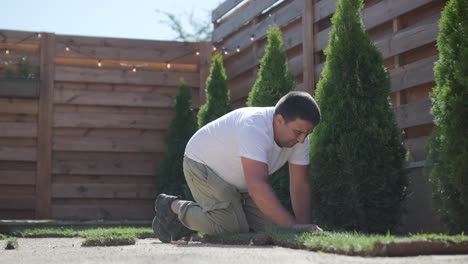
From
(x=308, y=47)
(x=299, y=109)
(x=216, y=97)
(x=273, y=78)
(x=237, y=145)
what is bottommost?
(x=237, y=145)

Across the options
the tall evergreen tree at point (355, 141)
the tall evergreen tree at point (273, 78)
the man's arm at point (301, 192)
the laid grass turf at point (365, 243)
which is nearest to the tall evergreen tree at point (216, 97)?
the tall evergreen tree at point (273, 78)

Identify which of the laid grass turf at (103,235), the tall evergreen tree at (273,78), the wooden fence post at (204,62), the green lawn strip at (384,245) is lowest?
the laid grass turf at (103,235)

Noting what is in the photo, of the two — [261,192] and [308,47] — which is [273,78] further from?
[261,192]

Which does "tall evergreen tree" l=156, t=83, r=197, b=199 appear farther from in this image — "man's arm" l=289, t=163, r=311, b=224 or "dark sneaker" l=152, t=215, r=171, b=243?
"man's arm" l=289, t=163, r=311, b=224

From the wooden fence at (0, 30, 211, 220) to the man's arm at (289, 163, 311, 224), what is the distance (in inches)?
235

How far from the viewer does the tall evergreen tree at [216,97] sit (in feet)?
32.7

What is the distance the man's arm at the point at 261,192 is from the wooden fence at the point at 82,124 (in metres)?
6.52

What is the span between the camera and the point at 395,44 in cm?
667

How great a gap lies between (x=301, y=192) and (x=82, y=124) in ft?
20.8

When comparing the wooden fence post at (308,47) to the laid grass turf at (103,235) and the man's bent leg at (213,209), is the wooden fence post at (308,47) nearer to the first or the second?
the laid grass turf at (103,235)

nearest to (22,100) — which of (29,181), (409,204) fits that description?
(29,181)

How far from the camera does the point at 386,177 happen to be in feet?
19.1

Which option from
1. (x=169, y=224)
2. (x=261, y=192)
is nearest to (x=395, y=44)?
(x=261, y=192)

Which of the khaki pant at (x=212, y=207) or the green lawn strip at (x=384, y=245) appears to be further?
the khaki pant at (x=212, y=207)
